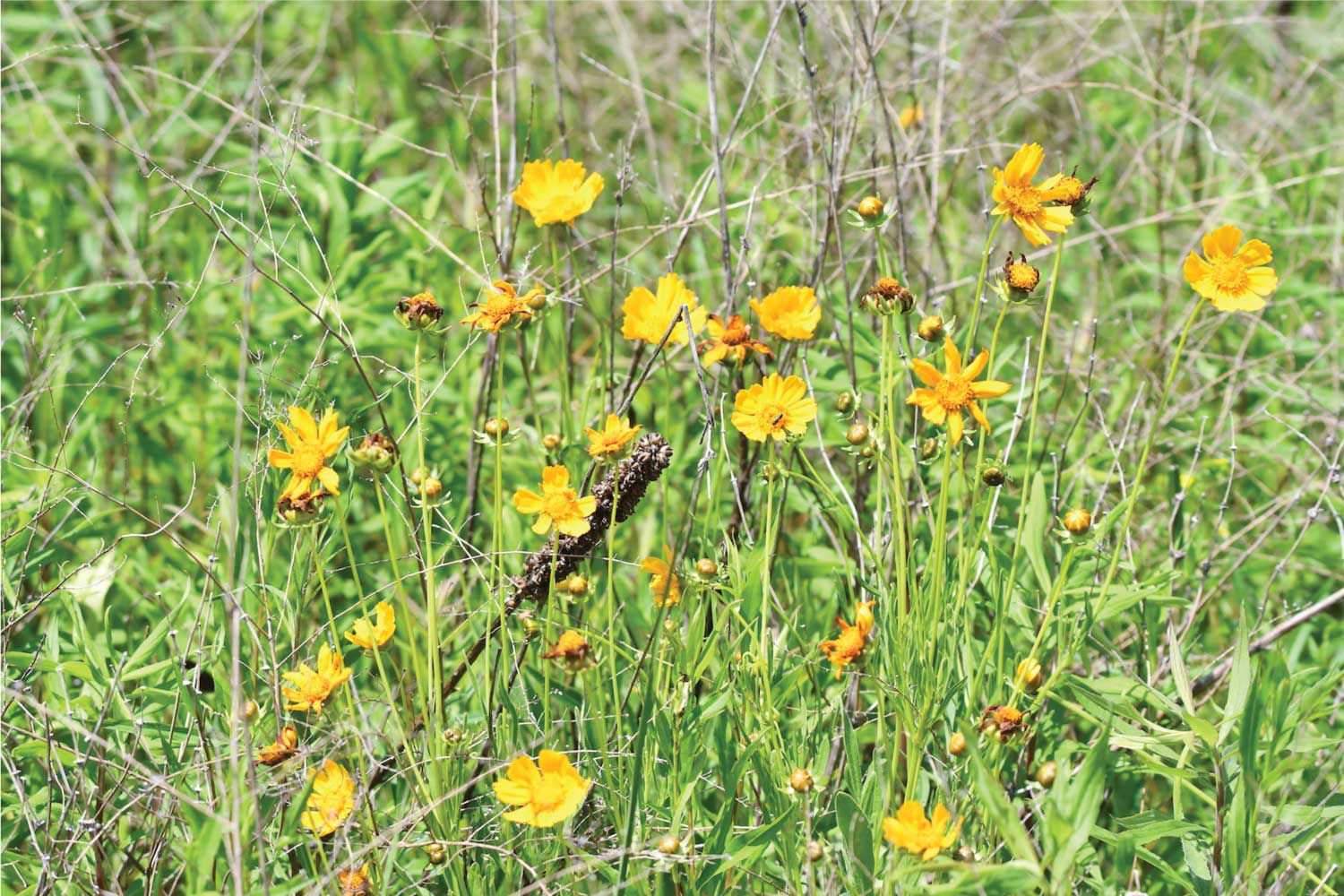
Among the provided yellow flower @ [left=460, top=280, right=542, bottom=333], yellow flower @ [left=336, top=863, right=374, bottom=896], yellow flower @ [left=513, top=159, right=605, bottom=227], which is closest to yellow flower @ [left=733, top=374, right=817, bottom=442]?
yellow flower @ [left=460, top=280, right=542, bottom=333]

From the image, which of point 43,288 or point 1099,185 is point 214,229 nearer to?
point 43,288

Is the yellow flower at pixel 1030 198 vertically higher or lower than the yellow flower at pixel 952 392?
higher

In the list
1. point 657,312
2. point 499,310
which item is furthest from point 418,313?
point 657,312

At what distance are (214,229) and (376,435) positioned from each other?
1.45m

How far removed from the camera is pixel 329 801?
4.20 feet

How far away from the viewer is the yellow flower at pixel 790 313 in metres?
1.44

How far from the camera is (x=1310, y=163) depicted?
2.62 m

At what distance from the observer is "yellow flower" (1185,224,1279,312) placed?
4.23ft

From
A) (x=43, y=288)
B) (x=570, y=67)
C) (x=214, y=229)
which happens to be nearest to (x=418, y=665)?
(x=43, y=288)

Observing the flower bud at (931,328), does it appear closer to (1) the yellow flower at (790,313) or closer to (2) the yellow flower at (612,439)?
(1) the yellow flower at (790,313)

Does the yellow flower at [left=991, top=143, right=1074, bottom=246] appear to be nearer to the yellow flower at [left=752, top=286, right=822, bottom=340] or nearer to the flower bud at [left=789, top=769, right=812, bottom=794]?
the yellow flower at [left=752, top=286, right=822, bottom=340]

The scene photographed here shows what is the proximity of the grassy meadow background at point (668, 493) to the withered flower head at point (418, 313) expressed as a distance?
0.30ft

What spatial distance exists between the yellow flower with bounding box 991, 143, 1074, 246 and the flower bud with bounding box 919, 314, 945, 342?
126 mm

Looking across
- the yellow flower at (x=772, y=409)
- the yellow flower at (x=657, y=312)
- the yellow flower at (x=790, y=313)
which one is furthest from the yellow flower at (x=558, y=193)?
the yellow flower at (x=772, y=409)
